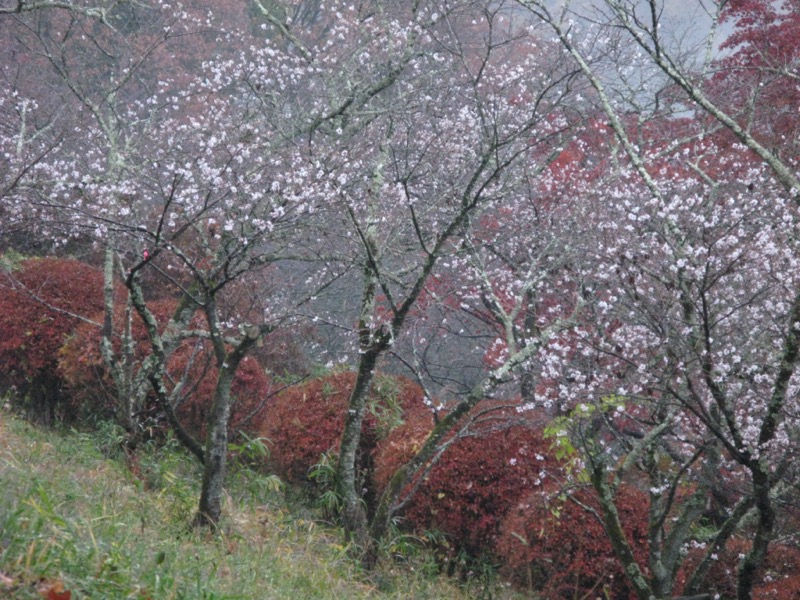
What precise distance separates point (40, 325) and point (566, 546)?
266 inches

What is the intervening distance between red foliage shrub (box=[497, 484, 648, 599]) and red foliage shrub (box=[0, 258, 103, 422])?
5.78m

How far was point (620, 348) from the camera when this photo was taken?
590cm

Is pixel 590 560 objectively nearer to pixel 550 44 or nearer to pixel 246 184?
pixel 246 184

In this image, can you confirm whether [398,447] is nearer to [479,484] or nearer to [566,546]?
[479,484]

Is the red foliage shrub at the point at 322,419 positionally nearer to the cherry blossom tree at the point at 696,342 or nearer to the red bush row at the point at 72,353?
the red bush row at the point at 72,353

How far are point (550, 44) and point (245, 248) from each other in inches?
258

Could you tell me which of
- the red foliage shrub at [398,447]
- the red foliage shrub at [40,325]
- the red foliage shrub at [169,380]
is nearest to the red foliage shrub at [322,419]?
the red foliage shrub at [398,447]

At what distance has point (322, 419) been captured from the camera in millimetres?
7910

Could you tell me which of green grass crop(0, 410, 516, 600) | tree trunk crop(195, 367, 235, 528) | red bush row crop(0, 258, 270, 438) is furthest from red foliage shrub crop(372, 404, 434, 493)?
tree trunk crop(195, 367, 235, 528)

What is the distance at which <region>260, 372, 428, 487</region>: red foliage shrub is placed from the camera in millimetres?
7754

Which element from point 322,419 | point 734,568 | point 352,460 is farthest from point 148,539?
point 734,568

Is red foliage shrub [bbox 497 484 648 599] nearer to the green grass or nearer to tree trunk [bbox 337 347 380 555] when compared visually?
the green grass

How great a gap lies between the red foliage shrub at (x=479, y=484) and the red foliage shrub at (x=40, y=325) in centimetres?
482

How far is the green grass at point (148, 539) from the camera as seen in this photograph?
2744mm
